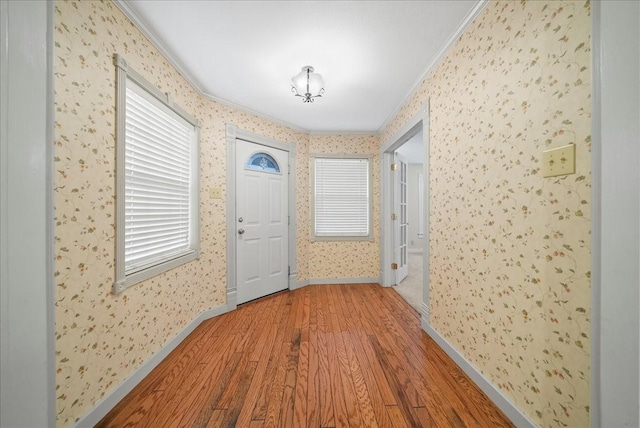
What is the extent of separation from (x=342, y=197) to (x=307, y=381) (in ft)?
8.80

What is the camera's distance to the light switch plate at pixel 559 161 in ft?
3.21

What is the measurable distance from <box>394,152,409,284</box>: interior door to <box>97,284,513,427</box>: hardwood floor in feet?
4.53

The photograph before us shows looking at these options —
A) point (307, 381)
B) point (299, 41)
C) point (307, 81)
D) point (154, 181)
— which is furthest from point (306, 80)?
point (307, 381)

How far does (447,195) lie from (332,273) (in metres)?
2.28

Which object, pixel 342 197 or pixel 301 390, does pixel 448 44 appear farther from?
pixel 301 390

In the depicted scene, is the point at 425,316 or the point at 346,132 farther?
the point at 346,132

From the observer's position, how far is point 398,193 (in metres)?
3.65

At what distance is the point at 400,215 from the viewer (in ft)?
12.3

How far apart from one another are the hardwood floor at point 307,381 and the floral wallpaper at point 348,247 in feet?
4.22

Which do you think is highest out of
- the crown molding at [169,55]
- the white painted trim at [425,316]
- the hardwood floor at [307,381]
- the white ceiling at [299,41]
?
the white ceiling at [299,41]

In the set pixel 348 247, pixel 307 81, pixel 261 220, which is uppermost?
pixel 307 81

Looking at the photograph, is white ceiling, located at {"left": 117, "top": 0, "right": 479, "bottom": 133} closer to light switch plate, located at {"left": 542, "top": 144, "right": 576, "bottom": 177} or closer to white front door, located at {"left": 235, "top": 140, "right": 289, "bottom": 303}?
white front door, located at {"left": 235, "top": 140, "right": 289, "bottom": 303}

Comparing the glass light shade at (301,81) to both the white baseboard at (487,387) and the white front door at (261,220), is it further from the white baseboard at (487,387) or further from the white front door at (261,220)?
the white baseboard at (487,387)
